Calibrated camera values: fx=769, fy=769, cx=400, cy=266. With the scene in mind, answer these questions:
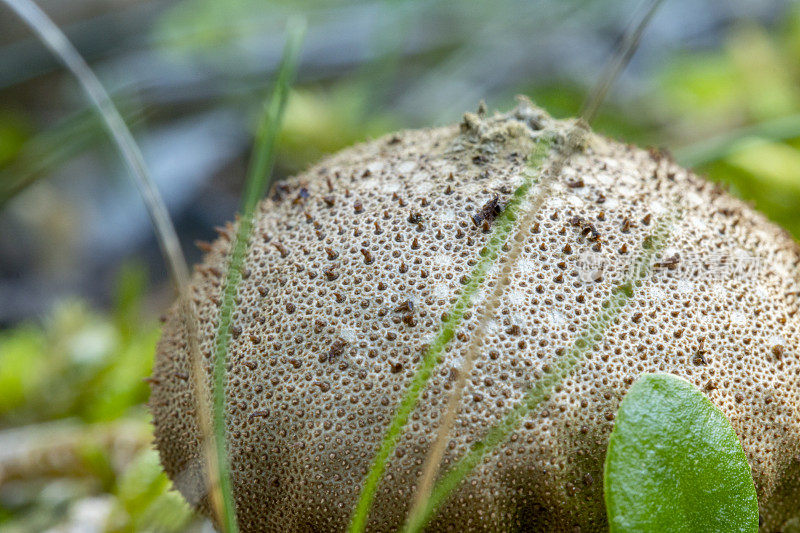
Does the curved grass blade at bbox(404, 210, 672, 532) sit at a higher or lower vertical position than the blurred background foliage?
lower

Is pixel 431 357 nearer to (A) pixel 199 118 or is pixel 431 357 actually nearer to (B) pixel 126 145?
(B) pixel 126 145

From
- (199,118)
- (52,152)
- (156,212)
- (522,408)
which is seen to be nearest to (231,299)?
(156,212)

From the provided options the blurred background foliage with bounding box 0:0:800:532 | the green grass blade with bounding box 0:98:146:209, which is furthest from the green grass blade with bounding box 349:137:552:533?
the green grass blade with bounding box 0:98:146:209

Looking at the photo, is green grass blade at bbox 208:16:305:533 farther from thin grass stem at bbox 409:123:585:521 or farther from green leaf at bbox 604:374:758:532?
green leaf at bbox 604:374:758:532

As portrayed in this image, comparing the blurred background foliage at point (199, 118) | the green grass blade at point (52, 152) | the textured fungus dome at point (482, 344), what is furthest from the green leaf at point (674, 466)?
the green grass blade at point (52, 152)

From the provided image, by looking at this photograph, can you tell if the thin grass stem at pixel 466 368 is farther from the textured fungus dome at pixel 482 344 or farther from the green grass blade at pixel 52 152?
the green grass blade at pixel 52 152

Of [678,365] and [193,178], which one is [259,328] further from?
[193,178]

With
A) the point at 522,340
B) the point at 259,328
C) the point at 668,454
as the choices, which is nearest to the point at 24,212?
the point at 259,328
